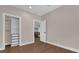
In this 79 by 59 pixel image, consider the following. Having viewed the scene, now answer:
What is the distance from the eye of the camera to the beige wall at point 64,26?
3.94 m

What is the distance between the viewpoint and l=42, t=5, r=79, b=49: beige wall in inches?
155

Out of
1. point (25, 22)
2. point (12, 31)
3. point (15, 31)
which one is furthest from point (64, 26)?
point (12, 31)

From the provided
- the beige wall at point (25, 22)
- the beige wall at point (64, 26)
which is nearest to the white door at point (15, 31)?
the beige wall at point (25, 22)

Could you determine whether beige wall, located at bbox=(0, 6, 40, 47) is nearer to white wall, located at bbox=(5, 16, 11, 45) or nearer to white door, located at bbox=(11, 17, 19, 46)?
white door, located at bbox=(11, 17, 19, 46)

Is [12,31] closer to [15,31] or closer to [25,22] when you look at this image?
[15,31]

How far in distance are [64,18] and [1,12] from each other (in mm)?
3425

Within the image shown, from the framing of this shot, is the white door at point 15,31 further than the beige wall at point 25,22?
Yes

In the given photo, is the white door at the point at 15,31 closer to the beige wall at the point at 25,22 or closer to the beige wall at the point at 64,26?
the beige wall at the point at 25,22

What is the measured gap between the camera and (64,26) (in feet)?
15.1

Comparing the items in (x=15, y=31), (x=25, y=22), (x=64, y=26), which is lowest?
(x=15, y=31)

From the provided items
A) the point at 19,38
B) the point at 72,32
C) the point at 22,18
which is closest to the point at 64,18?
the point at 72,32
